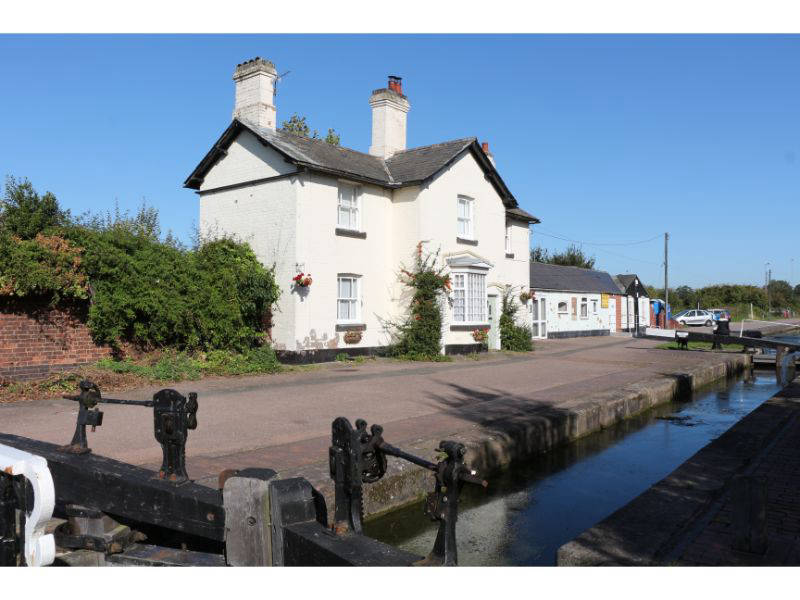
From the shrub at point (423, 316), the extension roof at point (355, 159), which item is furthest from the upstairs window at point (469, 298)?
the extension roof at point (355, 159)

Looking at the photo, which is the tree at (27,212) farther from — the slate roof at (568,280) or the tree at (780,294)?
the tree at (780,294)

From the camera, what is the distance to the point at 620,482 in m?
7.37

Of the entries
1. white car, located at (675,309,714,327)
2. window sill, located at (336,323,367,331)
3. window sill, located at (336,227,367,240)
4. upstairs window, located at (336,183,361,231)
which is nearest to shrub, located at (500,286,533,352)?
window sill, located at (336,323,367,331)

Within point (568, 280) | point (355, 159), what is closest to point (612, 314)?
point (568, 280)

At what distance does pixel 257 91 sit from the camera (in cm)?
1831

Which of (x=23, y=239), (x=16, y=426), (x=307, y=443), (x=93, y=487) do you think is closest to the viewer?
(x=93, y=487)

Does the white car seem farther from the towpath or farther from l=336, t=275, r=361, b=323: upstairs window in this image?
l=336, t=275, r=361, b=323: upstairs window

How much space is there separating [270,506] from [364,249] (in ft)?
51.5

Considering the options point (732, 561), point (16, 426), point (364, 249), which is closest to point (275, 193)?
point (364, 249)

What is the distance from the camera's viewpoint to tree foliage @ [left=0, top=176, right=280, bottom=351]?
12.0m

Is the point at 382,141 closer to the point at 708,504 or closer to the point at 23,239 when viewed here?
the point at 23,239

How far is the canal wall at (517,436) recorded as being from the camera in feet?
19.3

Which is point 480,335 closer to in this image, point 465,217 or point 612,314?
point 465,217

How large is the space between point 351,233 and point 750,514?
1537 centimetres
